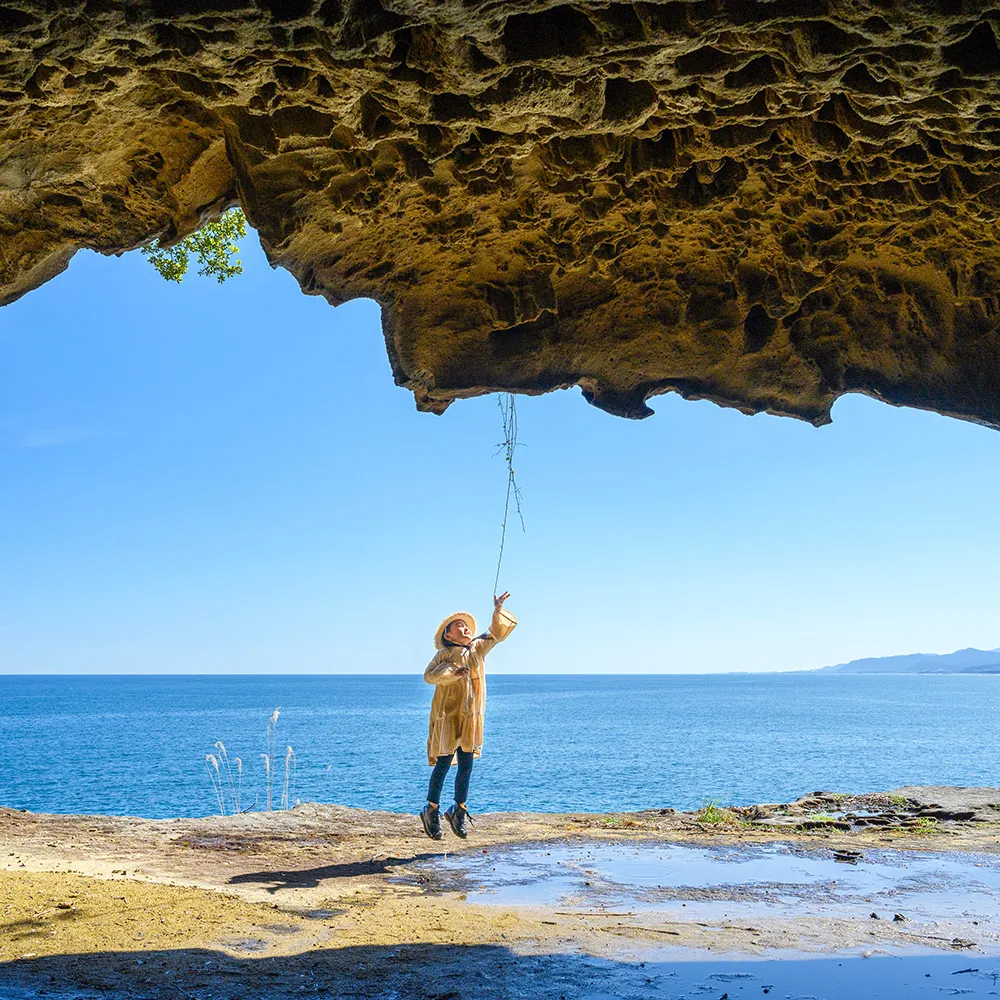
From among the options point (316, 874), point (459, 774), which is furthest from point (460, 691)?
point (316, 874)

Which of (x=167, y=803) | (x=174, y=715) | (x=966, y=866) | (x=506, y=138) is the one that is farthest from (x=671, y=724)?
(x=506, y=138)

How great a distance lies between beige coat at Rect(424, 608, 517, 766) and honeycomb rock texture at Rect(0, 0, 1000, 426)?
2.40 m

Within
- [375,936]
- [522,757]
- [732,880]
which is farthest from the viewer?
[522,757]

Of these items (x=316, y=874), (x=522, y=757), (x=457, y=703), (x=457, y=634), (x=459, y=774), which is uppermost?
(x=457, y=634)

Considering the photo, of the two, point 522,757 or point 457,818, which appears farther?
point 522,757

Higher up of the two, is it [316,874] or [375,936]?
[375,936]

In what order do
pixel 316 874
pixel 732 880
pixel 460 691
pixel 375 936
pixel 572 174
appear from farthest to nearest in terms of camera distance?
pixel 460 691 → pixel 316 874 → pixel 732 880 → pixel 375 936 → pixel 572 174

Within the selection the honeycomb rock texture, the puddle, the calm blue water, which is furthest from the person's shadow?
the calm blue water

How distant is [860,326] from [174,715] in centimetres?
9635

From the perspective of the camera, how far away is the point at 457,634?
7328 millimetres

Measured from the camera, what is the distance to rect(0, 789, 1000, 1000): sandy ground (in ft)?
14.1

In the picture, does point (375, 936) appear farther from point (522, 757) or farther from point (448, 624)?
point (522, 757)

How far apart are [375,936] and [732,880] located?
9.20 ft

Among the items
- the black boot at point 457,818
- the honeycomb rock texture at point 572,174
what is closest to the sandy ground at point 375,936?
the black boot at point 457,818
